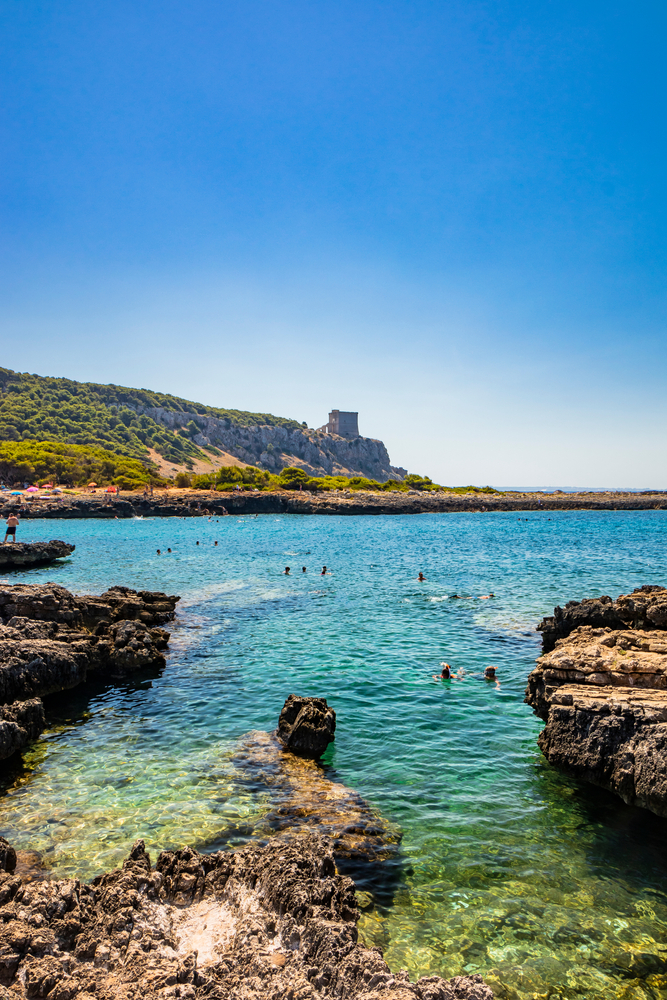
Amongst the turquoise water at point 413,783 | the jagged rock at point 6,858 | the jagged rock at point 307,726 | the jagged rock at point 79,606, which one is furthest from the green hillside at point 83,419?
the jagged rock at point 6,858

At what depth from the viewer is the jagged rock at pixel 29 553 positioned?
37.6 metres

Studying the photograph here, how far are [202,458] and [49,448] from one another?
69407mm

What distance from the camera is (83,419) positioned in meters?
157

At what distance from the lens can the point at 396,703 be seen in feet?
48.2

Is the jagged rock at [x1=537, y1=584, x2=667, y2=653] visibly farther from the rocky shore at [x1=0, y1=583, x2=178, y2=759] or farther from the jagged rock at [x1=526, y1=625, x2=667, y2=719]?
the rocky shore at [x1=0, y1=583, x2=178, y2=759]

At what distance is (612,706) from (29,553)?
3919 cm

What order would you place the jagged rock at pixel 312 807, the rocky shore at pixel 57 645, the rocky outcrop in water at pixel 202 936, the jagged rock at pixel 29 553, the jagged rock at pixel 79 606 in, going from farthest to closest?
the jagged rock at pixel 29 553 → the jagged rock at pixel 79 606 → the rocky shore at pixel 57 645 → the jagged rock at pixel 312 807 → the rocky outcrop in water at pixel 202 936

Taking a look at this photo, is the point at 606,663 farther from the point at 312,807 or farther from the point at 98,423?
the point at 98,423

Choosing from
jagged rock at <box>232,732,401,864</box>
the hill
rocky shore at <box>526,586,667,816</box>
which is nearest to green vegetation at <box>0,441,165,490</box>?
the hill

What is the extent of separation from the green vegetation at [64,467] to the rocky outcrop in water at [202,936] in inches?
4368

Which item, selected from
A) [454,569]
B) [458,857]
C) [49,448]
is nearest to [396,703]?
[458,857]

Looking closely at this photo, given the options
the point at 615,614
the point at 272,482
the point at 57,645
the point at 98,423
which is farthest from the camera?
the point at 98,423

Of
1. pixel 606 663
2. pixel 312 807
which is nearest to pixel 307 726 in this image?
pixel 312 807

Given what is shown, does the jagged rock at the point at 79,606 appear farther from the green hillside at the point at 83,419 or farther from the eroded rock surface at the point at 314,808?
the green hillside at the point at 83,419
